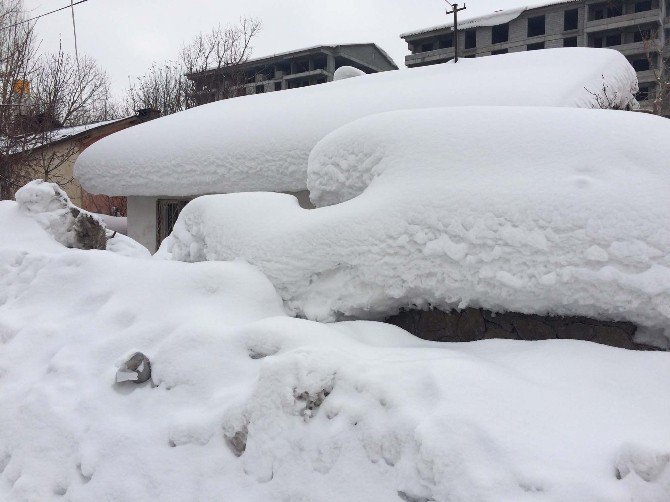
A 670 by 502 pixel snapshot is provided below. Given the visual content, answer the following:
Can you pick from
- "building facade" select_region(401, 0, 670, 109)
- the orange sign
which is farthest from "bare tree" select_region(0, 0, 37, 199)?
"building facade" select_region(401, 0, 670, 109)

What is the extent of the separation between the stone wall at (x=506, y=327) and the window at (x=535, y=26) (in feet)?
116

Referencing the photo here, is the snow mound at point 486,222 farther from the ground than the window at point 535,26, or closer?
closer

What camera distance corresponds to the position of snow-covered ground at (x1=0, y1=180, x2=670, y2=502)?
156 centimetres

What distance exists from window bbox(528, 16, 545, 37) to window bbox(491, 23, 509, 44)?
144 cm

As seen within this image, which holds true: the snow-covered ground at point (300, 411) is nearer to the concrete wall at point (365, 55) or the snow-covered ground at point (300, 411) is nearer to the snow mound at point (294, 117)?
the snow mound at point (294, 117)

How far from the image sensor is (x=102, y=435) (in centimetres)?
224

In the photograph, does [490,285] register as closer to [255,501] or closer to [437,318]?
[437,318]

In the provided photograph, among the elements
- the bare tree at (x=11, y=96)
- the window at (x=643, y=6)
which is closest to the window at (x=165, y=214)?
the bare tree at (x=11, y=96)

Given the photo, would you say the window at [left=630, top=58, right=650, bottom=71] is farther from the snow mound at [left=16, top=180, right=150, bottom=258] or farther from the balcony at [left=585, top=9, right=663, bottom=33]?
the snow mound at [left=16, top=180, right=150, bottom=258]

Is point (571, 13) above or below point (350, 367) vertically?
above

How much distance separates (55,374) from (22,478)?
0.55 meters

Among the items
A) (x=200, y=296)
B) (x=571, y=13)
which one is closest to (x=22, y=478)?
(x=200, y=296)

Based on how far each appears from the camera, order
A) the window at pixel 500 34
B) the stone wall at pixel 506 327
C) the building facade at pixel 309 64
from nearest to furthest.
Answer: the stone wall at pixel 506 327 → the building facade at pixel 309 64 → the window at pixel 500 34

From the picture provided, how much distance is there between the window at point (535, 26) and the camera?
3256 cm
